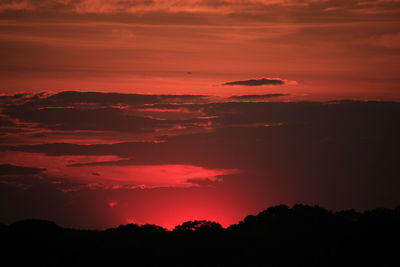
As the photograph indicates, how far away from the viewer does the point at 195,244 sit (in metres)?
90.9

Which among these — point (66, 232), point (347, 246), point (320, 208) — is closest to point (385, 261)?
point (347, 246)

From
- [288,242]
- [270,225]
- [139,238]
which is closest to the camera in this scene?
[288,242]

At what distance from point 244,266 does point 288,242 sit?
709cm

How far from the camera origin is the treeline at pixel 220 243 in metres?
82.5

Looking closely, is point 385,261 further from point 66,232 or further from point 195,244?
point 66,232

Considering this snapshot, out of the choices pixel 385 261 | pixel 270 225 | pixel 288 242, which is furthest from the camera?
pixel 270 225

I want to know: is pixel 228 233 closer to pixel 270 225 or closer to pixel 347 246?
pixel 270 225

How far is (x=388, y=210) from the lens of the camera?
97250 mm

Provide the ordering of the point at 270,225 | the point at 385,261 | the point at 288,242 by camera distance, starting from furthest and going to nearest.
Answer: the point at 270,225
the point at 288,242
the point at 385,261

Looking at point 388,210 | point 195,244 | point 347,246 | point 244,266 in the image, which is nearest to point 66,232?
point 195,244

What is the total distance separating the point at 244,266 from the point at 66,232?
24.0m

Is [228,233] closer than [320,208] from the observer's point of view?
Yes

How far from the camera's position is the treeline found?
8250 cm

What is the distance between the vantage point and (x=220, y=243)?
297ft
